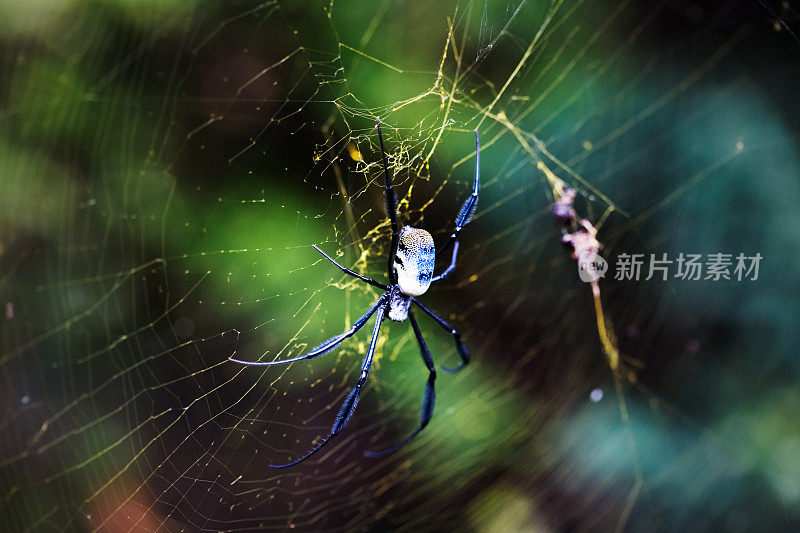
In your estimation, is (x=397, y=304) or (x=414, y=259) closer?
(x=414, y=259)

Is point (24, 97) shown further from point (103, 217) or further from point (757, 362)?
point (757, 362)

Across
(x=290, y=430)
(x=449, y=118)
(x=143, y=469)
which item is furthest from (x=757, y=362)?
(x=143, y=469)

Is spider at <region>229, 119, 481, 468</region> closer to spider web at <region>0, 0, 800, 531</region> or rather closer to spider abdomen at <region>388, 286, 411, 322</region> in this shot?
spider abdomen at <region>388, 286, 411, 322</region>

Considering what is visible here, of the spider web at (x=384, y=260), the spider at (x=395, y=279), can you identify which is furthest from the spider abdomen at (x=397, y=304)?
the spider web at (x=384, y=260)

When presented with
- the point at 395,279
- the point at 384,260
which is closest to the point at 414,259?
the point at 395,279

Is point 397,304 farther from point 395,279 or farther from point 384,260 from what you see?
point 384,260

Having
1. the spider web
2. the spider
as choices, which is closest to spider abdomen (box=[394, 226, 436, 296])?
the spider

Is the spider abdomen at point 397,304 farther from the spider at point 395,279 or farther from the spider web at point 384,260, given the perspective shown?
the spider web at point 384,260
